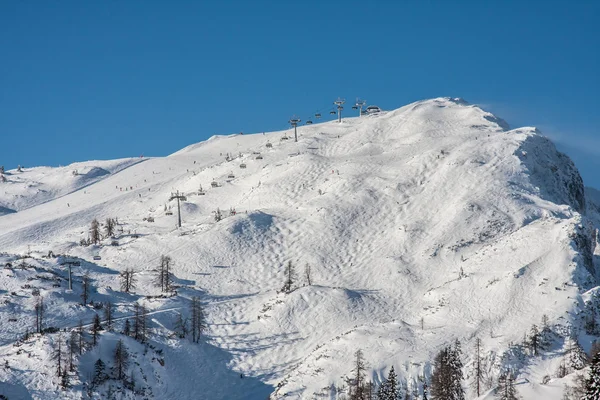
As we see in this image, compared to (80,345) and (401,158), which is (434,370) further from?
(401,158)

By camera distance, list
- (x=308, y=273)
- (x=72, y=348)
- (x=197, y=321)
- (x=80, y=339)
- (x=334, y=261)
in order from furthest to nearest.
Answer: (x=334, y=261) < (x=308, y=273) < (x=197, y=321) < (x=80, y=339) < (x=72, y=348)

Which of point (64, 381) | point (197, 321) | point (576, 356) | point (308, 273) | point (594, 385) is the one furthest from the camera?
point (308, 273)

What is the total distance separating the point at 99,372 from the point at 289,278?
30637mm

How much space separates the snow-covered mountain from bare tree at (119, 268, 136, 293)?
1251mm

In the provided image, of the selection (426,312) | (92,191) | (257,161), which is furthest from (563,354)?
(92,191)

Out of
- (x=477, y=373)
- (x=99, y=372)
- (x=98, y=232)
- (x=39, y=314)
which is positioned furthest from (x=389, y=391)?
(x=98, y=232)

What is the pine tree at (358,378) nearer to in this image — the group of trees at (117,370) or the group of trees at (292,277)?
the group of trees at (292,277)

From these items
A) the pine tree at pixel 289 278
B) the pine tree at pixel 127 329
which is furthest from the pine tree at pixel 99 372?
the pine tree at pixel 289 278

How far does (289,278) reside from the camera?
324 feet

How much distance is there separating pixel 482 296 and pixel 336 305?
56.7 ft

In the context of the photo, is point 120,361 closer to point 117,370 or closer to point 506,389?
point 117,370

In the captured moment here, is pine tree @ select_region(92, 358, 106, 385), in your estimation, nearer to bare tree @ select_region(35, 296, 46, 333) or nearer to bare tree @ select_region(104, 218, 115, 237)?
bare tree @ select_region(35, 296, 46, 333)

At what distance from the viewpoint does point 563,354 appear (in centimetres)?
7969

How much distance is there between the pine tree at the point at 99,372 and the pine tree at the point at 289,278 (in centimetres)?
2915
